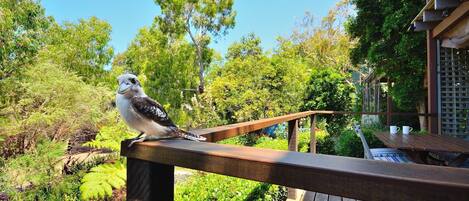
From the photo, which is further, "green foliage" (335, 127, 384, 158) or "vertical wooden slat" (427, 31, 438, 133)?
"green foliage" (335, 127, 384, 158)

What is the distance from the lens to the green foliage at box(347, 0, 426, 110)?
20.9ft

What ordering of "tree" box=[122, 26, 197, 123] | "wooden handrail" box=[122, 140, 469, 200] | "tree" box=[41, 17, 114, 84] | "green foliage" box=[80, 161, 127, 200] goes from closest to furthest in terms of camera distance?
1. "wooden handrail" box=[122, 140, 469, 200]
2. "green foliage" box=[80, 161, 127, 200]
3. "tree" box=[41, 17, 114, 84]
4. "tree" box=[122, 26, 197, 123]

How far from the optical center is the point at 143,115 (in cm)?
93

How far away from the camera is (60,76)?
788 centimetres

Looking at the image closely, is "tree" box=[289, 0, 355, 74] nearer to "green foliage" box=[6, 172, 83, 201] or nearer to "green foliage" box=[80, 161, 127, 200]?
"green foliage" box=[80, 161, 127, 200]

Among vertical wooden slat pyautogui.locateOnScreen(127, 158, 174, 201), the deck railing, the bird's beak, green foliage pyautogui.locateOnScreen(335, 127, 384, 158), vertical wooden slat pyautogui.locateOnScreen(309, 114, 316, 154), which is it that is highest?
the bird's beak

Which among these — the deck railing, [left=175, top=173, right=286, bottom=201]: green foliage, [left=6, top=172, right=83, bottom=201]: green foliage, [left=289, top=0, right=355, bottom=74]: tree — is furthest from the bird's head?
[left=289, top=0, right=355, bottom=74]: tree

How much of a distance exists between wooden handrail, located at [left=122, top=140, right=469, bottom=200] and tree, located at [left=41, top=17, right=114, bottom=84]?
13423 mm

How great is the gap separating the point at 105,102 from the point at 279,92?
15.2 feet

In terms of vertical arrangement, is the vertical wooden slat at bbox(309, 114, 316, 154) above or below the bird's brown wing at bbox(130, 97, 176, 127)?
below

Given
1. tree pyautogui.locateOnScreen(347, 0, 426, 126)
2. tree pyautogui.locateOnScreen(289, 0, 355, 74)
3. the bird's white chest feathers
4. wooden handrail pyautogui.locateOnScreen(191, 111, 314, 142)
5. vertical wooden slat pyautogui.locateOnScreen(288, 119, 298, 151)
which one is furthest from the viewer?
tree pyautogui.locateOnScreen(289, 0, 355, 74)

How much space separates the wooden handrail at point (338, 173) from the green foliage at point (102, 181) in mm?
3178

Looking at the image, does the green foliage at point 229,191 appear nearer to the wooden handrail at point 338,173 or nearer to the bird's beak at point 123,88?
the bird's beak at point 123,88

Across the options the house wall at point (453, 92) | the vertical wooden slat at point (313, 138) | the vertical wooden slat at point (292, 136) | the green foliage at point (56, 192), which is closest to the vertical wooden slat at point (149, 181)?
the vertical wooden slat at point (292, 136)
